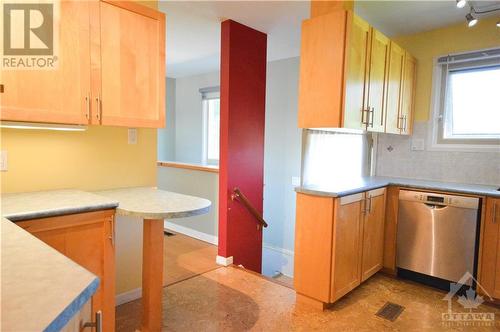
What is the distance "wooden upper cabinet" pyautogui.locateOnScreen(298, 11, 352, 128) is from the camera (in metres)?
2.23

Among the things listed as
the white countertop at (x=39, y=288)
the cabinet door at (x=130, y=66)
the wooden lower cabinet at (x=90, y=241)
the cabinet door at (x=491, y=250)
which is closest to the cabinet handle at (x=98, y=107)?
the cabinet door at (x=130, y=66)

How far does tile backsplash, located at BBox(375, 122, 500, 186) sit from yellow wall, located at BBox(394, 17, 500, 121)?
0.29m

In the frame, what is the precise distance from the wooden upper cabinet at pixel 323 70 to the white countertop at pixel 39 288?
6.23 feet

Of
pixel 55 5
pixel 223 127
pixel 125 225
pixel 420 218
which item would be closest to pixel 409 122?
pixel 420 218

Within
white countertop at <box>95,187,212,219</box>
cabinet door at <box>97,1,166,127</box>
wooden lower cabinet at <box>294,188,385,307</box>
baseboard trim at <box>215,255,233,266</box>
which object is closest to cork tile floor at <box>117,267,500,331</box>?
wooden lower cabinet at <box>294,188,385,307</box>

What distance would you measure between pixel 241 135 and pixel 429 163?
6.43 feet

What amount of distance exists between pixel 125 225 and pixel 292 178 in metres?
2.59

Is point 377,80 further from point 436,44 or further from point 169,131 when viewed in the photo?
point 169,131

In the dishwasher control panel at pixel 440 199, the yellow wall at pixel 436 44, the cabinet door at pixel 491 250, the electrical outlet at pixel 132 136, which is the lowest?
the cabinet door at pixel 491 250

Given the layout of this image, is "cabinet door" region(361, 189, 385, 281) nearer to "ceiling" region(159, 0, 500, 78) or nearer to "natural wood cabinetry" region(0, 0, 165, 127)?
"ceiling" region(159, 0, 500, 78)

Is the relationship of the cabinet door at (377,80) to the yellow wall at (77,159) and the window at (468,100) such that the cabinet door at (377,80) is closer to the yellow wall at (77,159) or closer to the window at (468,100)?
the window at (468,100)

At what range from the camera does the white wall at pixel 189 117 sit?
5.72m

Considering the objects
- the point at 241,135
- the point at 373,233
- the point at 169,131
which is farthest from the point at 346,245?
the point at 169,131

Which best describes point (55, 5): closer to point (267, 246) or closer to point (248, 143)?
point (248, 143)
